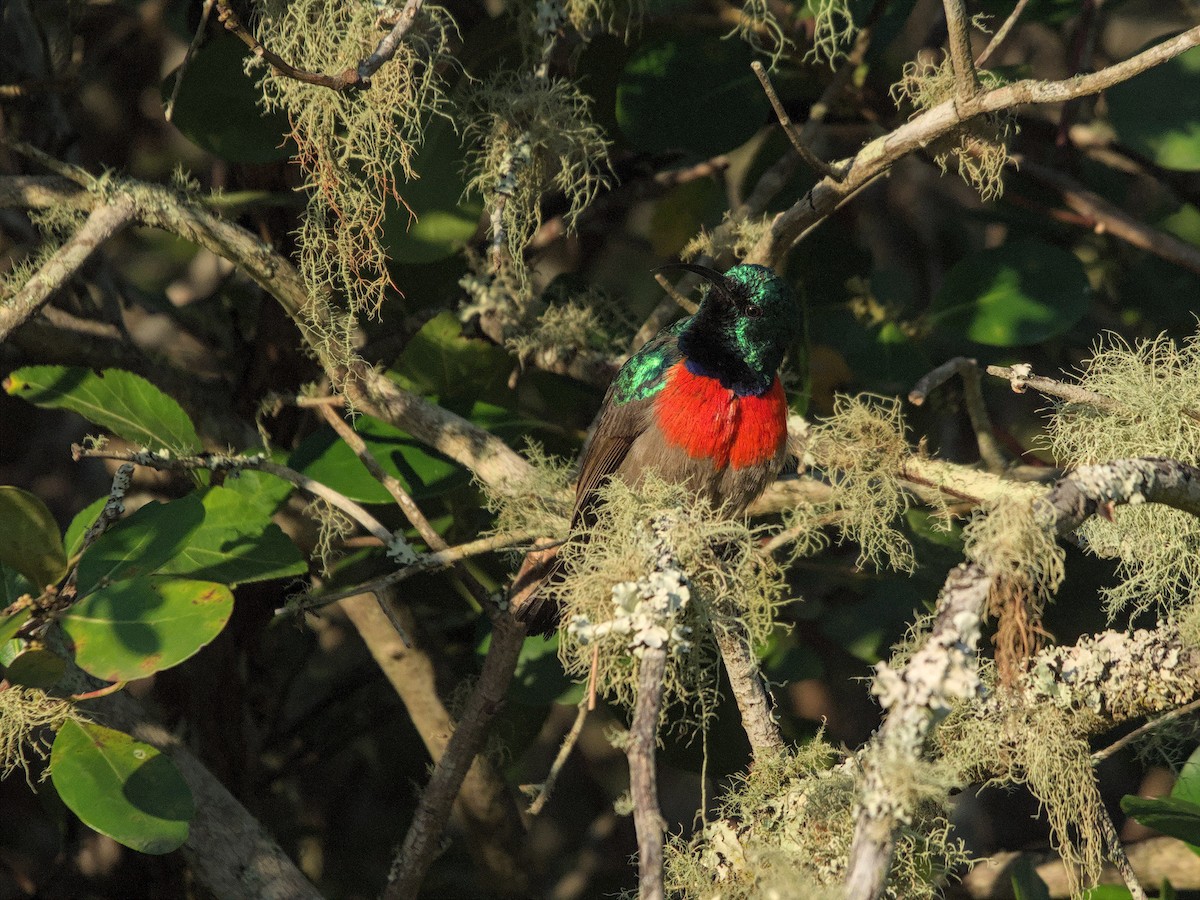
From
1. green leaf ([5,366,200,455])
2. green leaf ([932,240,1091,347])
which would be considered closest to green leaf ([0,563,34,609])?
green leaf ([5,366,200,455])

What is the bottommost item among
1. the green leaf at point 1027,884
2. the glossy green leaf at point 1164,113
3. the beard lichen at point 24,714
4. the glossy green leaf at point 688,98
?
the green leaf at point 1027,884

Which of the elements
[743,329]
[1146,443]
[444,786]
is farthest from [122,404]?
[1146,443]

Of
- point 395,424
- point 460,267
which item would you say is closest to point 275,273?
point 395,424

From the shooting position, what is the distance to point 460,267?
143 inches

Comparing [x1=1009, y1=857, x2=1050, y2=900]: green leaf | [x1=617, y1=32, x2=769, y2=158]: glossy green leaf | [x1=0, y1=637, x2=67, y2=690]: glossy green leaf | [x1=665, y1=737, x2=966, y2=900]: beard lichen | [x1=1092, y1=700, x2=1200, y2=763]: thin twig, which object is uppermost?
[x1=617, y1=32, x2=769, y2=158]: glossy green leaf

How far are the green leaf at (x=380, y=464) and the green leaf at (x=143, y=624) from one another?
816 mm

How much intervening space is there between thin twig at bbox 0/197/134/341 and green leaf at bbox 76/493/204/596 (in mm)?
446

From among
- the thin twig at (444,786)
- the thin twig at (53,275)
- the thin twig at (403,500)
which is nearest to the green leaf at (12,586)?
the thin twig at (53,275)

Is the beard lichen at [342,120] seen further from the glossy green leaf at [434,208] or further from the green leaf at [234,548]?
the green leaf at [234,548]

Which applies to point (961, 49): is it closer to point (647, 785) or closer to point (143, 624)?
point (647, 785)

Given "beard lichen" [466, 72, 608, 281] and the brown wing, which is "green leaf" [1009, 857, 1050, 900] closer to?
the brown wing

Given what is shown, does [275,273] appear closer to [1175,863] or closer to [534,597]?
[534,597]

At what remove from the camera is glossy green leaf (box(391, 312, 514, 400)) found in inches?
139

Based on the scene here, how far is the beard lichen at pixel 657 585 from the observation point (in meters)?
2.01
